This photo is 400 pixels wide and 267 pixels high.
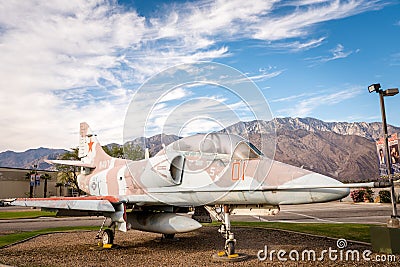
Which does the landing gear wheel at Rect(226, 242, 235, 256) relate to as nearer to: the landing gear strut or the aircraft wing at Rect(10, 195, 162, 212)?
the landing gear strut

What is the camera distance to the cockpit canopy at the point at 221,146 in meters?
8.73

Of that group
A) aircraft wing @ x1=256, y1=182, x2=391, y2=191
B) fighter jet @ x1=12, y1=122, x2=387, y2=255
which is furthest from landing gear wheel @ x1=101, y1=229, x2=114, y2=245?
aircraft wing @ x1=256, y1=182, x2=391, y2=191

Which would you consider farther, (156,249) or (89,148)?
(89,148)

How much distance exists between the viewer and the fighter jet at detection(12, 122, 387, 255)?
789 centimetres

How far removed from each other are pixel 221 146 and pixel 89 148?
420 inches

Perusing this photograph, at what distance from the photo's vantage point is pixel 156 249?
36.9 ft

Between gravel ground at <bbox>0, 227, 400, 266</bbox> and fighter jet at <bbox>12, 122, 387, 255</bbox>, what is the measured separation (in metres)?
0.79

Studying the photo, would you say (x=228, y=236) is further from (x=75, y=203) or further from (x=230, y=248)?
(x=75, y=203)

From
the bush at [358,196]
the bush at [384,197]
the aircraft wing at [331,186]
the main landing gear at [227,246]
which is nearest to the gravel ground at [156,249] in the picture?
the main landing gear at [227,246]

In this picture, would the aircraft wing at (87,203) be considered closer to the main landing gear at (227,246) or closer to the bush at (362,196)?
the main landing gear at (227,246)

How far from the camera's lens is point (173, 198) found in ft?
33.6

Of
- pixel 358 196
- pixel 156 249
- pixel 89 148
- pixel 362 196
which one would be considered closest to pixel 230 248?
pixel 156 249

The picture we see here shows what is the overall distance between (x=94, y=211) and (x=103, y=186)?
3247 millimetres

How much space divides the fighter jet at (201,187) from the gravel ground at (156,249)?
2.59 ft
